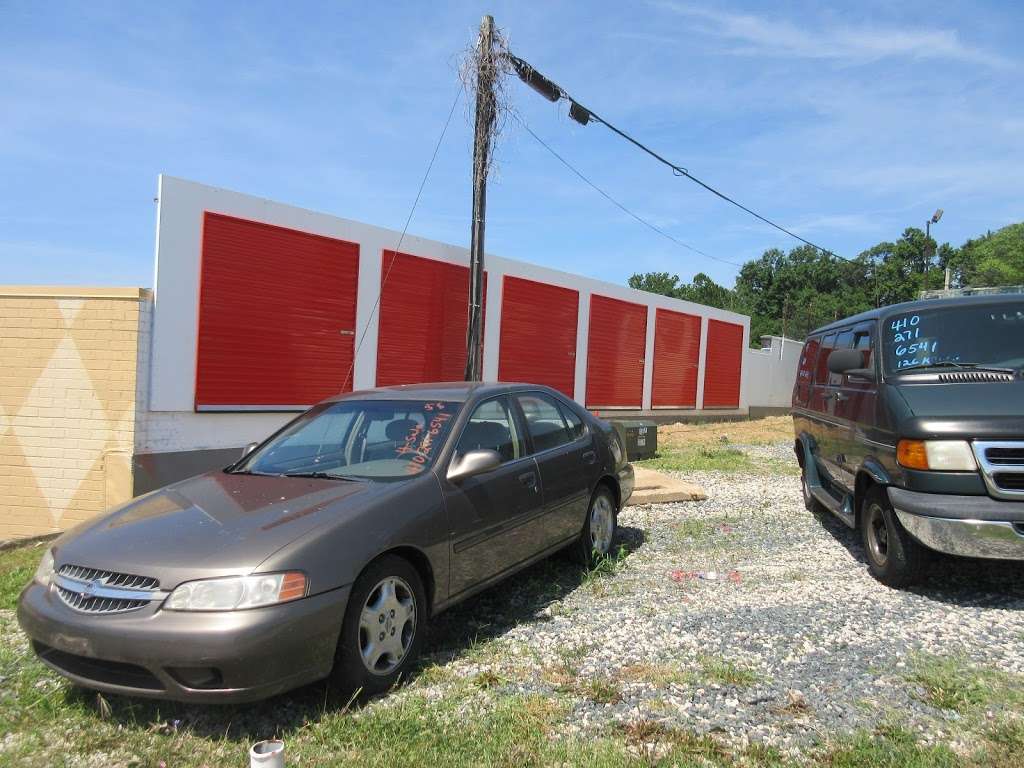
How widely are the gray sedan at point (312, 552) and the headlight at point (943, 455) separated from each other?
2284 millimetres

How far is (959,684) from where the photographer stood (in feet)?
11.6

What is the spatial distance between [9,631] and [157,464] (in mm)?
4983

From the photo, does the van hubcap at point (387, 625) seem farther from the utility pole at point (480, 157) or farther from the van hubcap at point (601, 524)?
the utility pole at point (480, 157)

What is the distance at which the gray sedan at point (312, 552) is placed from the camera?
304 cm

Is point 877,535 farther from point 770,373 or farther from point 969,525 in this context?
point 770,373

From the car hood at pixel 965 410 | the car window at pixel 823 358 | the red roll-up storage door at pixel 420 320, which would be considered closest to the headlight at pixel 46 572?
the car hood at pixel 965 410

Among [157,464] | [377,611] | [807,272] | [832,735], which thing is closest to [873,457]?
[832,735]

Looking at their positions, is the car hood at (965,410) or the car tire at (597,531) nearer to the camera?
the car hood at (965,410)

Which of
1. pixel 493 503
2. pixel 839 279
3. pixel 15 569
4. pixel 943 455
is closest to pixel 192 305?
pixel 15 569

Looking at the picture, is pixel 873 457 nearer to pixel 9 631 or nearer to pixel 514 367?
pixel 9 631

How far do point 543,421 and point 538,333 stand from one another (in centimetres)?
1072

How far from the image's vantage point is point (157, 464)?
9312 millimetres

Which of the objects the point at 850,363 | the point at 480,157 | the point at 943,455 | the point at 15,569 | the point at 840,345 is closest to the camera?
the point at 943,455

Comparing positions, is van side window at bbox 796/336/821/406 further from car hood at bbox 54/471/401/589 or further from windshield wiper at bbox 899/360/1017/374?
car hood at bbox 54/471/401/589
